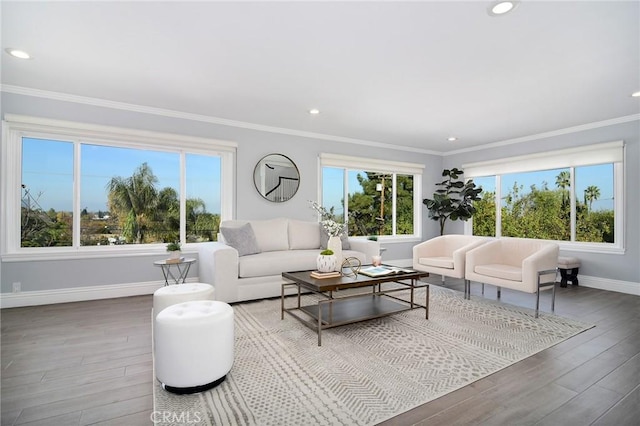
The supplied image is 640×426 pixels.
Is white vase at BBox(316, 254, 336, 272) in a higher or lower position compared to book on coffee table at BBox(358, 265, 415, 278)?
higher

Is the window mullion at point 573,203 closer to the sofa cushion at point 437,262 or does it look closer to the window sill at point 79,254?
the sofa cushion at point 437,262

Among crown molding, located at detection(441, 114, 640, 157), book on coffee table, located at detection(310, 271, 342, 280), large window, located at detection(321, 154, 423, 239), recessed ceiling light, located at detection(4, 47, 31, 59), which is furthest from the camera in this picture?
large window, located at detection(321, 154, 423, 239)

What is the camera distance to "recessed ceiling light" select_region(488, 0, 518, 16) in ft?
6.72

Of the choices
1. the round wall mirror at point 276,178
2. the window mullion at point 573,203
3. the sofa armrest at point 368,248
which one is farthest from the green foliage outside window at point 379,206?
the window mullion at point 573,203

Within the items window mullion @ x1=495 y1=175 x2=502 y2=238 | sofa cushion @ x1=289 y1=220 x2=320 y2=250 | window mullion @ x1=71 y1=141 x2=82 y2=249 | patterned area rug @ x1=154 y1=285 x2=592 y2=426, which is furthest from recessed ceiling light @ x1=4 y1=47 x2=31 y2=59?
window mullion @ x1=495 y1=175 x2=502 y2=238

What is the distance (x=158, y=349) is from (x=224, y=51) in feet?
7.66

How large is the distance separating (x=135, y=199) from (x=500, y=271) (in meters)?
4.70

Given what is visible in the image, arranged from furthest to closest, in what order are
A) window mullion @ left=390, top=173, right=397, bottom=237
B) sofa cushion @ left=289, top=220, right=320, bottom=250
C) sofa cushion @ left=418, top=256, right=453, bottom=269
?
window mullion @ left=390, top=173, right=397, bottom=237
sofa cushion @ left=289, top=220, right=320, bottom=250
sofa cushion @ left=418, top=256, right=453, bottom=269

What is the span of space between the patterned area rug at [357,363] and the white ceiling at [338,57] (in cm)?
243

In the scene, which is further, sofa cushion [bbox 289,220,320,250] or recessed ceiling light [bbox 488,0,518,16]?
sofa cushion [bbox 289,220,320,250]

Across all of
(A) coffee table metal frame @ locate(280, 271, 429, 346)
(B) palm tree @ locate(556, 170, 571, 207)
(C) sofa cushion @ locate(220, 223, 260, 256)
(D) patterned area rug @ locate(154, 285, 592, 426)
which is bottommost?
(D) patterned area rug @ locate(154, 285, 592, 426)

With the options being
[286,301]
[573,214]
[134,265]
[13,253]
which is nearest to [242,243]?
[286,301]

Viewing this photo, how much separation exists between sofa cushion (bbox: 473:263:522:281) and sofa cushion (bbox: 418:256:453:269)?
42 cm

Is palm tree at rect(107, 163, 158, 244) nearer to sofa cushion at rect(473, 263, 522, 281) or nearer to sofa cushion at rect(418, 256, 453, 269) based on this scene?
sofa cushion at rect(418, 256, 453, 269)
